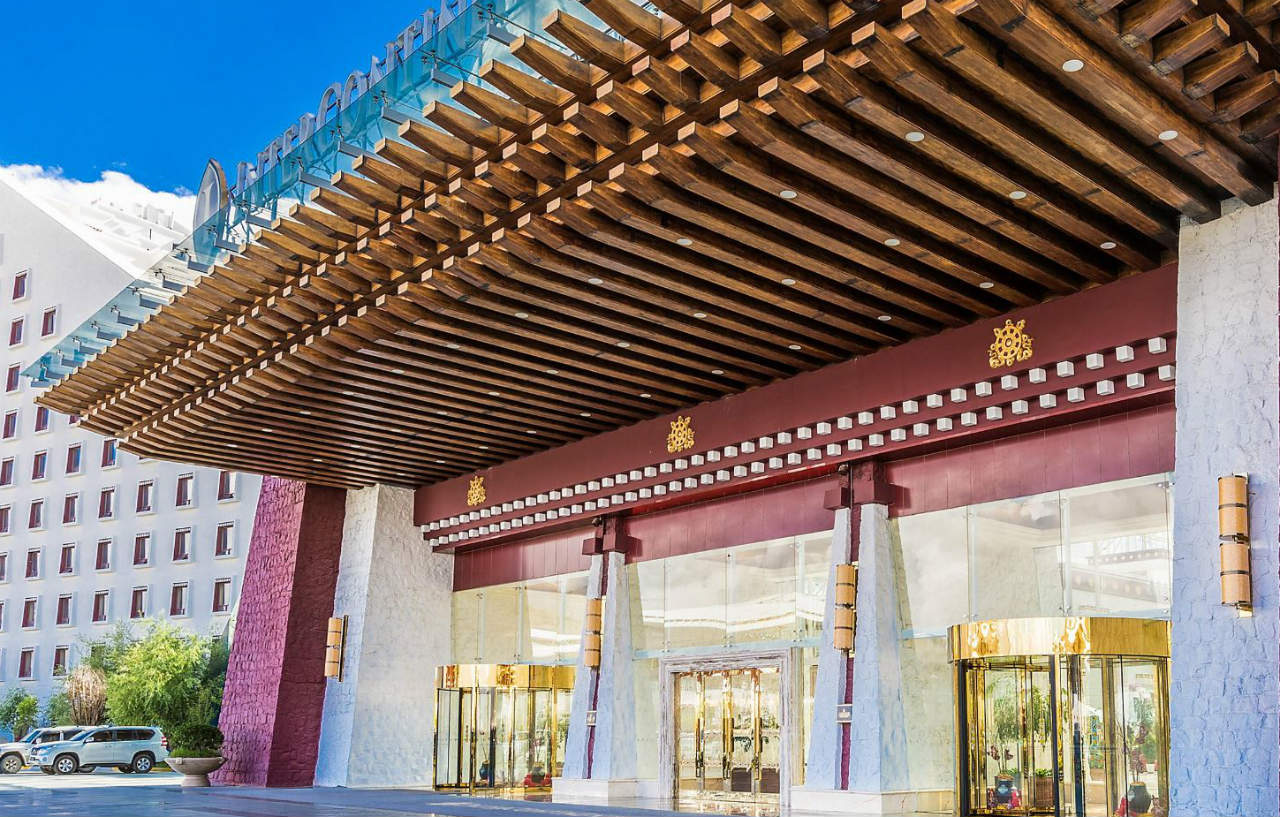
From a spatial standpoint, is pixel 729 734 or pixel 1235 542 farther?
pixel 729 734

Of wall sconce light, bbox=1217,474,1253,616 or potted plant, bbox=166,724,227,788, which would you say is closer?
wall sconce light, bbox=1217,474,1253,616

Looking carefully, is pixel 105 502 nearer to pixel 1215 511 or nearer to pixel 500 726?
pixel 500 726

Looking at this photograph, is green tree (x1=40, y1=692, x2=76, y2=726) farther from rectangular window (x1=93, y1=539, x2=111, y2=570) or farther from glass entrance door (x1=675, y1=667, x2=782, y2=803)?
glass entrance door (x1=675, y1=667, x2=782, y2=803)

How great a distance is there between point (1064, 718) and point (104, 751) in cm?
2486

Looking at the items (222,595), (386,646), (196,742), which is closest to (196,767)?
(196,742)

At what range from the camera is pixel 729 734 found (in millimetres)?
18219

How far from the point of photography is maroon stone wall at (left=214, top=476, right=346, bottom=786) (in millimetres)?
22203

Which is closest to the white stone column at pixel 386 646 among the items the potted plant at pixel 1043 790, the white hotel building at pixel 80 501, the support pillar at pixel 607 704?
the support pillar at pixel 607 704

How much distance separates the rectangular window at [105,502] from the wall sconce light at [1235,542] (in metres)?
42.0

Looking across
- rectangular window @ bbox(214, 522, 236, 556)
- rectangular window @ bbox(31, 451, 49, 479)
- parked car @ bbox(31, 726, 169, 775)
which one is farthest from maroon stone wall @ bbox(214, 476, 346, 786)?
rectangular window @ bbox(31, 451, 49, 479)

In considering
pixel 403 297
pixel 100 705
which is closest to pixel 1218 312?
pixel 403 297

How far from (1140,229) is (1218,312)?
1.00m

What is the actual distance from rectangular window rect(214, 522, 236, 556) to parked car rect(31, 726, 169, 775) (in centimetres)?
1104

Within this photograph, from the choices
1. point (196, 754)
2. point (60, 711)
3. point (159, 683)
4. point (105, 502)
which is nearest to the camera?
point (196, 754)
